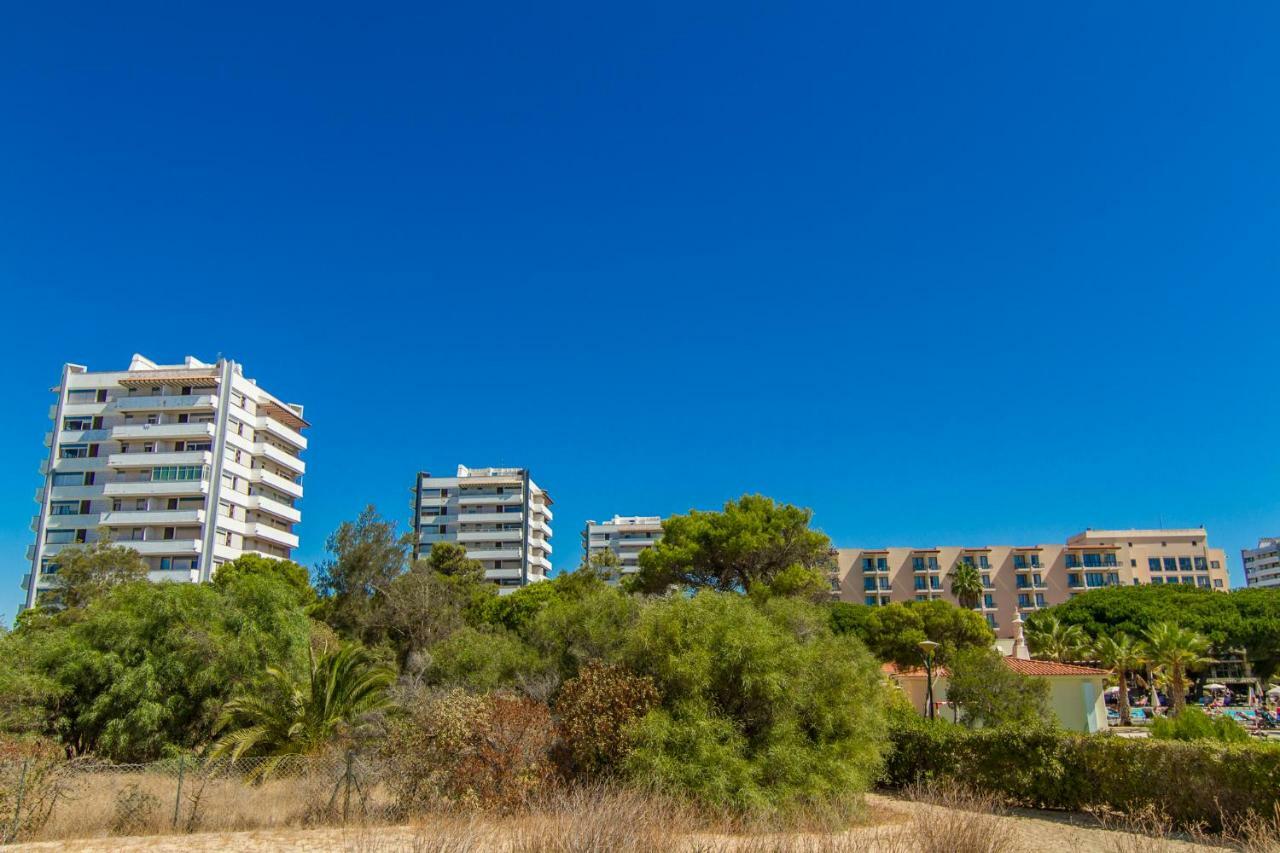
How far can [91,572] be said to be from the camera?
4419cm

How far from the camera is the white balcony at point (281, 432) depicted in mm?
64562

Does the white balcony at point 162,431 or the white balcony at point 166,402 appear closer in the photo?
the white balcony at point 162,431

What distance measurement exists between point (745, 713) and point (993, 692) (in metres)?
15.1

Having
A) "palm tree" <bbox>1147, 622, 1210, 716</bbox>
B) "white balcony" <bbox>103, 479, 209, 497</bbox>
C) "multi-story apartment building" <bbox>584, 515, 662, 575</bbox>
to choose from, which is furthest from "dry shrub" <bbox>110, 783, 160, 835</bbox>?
"multi-story apartment building" <bbox>584, 515, 662, 575</bbox>

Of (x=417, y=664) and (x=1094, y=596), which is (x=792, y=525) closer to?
(x=417, y=664)

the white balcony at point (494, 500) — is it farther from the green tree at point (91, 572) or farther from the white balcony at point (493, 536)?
the green tree at point (91, 572)

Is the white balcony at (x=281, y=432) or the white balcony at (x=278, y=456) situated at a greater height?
the white balcony at (x=281, y=432)

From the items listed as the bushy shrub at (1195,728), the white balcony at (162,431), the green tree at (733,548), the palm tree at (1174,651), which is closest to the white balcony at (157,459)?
the white balcony at (162,431)

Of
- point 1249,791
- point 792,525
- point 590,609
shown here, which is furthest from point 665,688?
point 792,525

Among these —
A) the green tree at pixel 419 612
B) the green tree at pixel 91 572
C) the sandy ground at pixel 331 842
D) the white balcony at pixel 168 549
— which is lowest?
the sandy ground at pixel 331 842

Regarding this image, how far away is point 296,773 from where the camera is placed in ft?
53.7

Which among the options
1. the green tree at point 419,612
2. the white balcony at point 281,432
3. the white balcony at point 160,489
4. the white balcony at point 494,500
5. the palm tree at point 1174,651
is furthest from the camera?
the white balcony at point 494,500

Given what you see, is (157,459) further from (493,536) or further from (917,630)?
(917,630)

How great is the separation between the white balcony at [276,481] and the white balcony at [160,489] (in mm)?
4619
